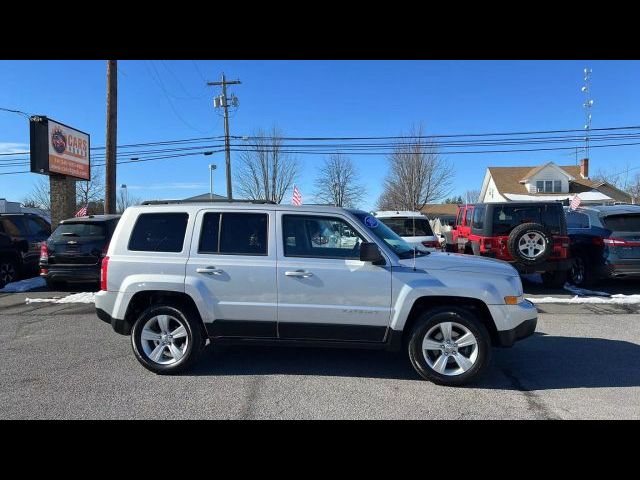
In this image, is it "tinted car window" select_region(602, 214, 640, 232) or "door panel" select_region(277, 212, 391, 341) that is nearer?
"door panel" select_region(277, 212, 391, 341)

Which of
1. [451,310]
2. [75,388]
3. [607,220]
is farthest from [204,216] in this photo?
[607,220]

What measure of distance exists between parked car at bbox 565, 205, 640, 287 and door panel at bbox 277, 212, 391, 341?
6952 mm

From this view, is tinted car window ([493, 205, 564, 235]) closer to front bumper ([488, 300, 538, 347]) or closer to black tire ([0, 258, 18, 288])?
front bumper ([488, 300, 538, 347])

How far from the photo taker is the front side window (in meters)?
4.53

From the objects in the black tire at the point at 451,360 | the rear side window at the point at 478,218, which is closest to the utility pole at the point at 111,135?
the rear side window at the point at 478,218

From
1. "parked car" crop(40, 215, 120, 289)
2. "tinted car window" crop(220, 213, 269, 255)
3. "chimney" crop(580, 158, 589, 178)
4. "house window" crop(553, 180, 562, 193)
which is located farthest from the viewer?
"chimney" crop(580, 158, 589, 178)

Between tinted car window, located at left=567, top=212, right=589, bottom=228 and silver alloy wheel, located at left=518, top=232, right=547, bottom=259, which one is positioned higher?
tinted car window, located at left=567, top=212, right=589, bottom=228

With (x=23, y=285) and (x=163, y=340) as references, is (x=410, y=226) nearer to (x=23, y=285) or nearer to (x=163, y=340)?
(x=163, y=340)

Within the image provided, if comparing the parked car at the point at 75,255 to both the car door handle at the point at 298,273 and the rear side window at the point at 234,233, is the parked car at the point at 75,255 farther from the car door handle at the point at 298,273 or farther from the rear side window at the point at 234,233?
the car door handle at the point at 298,273

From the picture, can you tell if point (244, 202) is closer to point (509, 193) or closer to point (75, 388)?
point (75, 388)

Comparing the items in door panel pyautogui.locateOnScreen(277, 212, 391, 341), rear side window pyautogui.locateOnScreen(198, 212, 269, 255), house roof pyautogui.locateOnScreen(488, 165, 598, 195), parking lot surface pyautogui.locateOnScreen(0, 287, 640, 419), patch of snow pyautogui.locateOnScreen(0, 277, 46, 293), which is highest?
house roof pyautogui.locateOnScreen(488, 165, 598, 195)

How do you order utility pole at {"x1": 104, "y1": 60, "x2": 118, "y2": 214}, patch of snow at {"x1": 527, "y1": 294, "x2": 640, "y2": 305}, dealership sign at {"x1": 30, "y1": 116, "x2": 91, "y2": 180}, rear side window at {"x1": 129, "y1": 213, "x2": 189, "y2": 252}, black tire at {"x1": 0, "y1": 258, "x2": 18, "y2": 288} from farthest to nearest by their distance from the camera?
dealership sign at {"x1": 30, "y1": 116, "x2": 91, "y2": 180} < utility pole at {"x1": 104, "y1": 60, "x2": 118, "y2": 214} < black tire at {"x1": 0, "y1": 258, "x2": 18, "y2": 288} < patch of snow at {"x1": 527, "y1": 294, "x2": 640, "y2": 305} < rear side window at {"x1": 129, "y1": 213, "x2": 189, "y2": 252}

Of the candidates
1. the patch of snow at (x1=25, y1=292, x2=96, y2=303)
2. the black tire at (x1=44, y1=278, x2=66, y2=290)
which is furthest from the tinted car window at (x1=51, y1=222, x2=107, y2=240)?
the patch of snow at (x1=25, y1=292, x2=96, y2=303)
